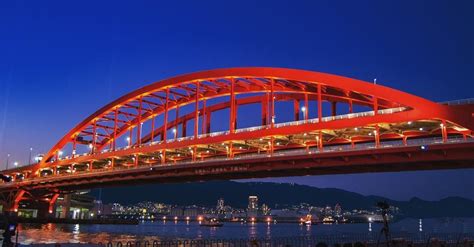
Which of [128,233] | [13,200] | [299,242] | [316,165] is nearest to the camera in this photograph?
[299,242]

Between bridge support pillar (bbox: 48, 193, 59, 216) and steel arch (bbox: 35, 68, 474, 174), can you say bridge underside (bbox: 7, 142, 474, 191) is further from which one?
bridge support pillar (bbox: 48, 193, 59, 216)

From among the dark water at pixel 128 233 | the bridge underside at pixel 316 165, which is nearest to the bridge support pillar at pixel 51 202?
the dark water at pixel 128 233

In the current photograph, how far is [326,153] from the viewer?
4378 centimetres

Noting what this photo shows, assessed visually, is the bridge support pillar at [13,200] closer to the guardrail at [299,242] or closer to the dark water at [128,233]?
the dark water at [128,233]

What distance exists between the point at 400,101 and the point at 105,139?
57516 mm

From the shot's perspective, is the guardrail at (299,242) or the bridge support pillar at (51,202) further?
the bridge support pillar at (51,202)

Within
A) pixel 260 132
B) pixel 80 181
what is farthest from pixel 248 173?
pixel 80 181

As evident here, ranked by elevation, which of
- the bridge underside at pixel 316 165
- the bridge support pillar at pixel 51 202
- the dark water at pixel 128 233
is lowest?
the dark water at pixel 128 233

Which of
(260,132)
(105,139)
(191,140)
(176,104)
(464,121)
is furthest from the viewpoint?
(105,139)

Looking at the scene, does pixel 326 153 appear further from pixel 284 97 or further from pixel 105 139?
pixel 105 139

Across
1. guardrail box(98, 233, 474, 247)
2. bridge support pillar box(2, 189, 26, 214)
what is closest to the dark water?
bridge support pillar box(2, 189, 26, 214)

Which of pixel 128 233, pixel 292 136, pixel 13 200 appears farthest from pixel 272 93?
pixel 13 200

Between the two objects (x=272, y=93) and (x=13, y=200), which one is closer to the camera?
(x=272, y=93)

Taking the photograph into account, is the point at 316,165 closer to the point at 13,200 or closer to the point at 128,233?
the point at 128,233
